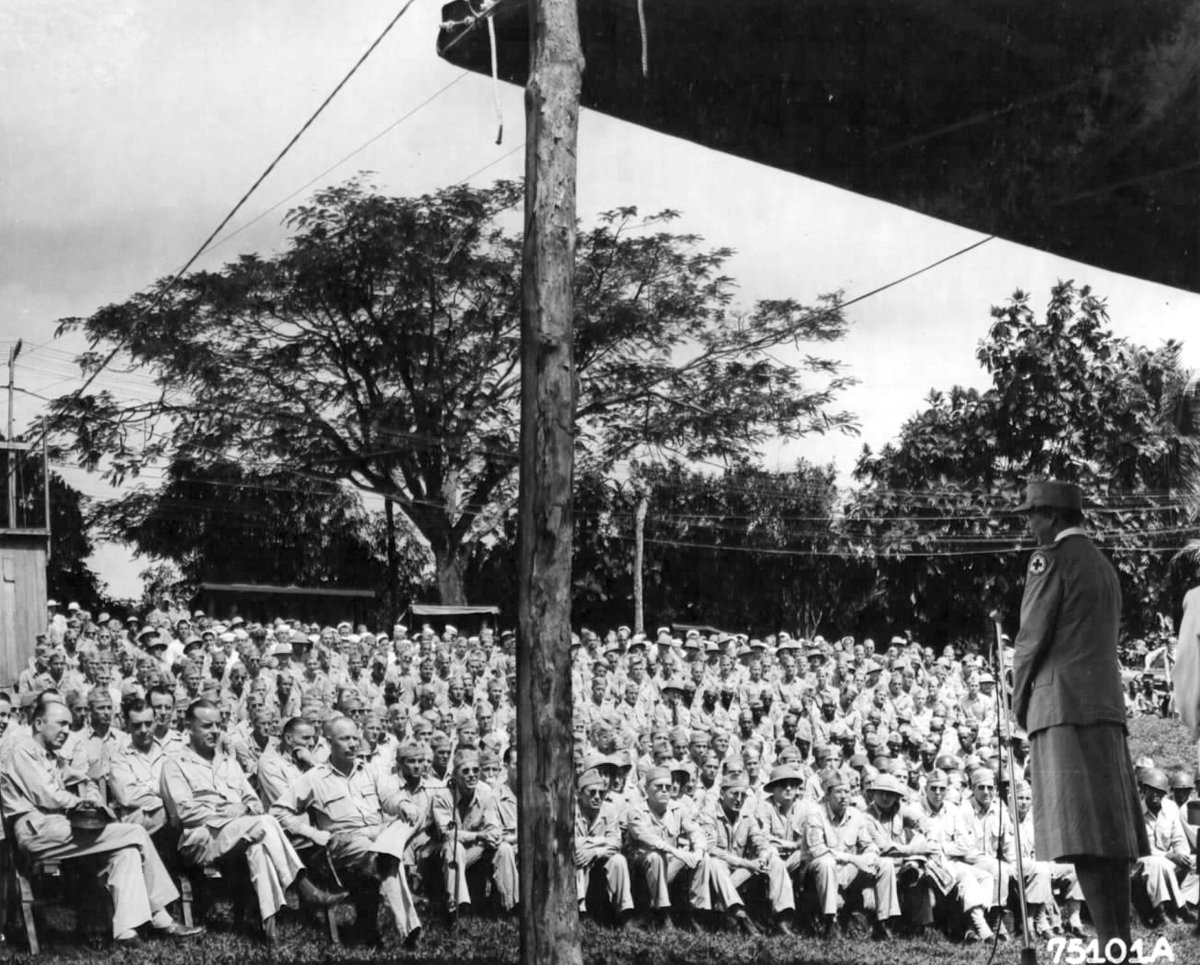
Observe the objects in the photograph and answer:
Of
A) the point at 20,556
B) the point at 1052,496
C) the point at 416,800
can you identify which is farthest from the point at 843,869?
the point at 20,556

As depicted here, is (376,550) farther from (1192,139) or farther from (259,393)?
(1192,139)

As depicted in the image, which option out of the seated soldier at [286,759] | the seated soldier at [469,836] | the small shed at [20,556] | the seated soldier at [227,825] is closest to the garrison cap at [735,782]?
the seated soldier at [469,836]

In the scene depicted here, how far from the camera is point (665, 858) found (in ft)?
27.5

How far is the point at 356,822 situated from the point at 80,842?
145 centimetres

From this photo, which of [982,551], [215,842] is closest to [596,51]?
[215,842]

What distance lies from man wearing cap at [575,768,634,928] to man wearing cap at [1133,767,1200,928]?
3.21m

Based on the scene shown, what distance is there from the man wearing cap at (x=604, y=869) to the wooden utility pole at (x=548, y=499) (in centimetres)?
326

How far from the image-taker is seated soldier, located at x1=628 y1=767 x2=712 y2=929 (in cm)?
824

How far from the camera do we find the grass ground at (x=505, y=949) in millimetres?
6273

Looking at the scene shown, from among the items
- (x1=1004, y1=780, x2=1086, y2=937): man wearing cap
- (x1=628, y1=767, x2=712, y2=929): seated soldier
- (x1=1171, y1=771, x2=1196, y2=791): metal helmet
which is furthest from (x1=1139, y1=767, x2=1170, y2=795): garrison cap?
(x1=628, y1=767, x2=712, y2=929): seated soldier

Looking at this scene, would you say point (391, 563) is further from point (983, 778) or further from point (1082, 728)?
point (1082, 728)

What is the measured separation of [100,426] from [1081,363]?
10.2 meters

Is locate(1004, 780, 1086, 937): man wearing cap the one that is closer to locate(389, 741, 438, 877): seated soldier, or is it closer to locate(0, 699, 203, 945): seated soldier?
locate(389, 741, 438, 877): seated soldier

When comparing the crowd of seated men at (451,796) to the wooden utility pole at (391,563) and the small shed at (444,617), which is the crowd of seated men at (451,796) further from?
the wooden utility pole at (391,563)
